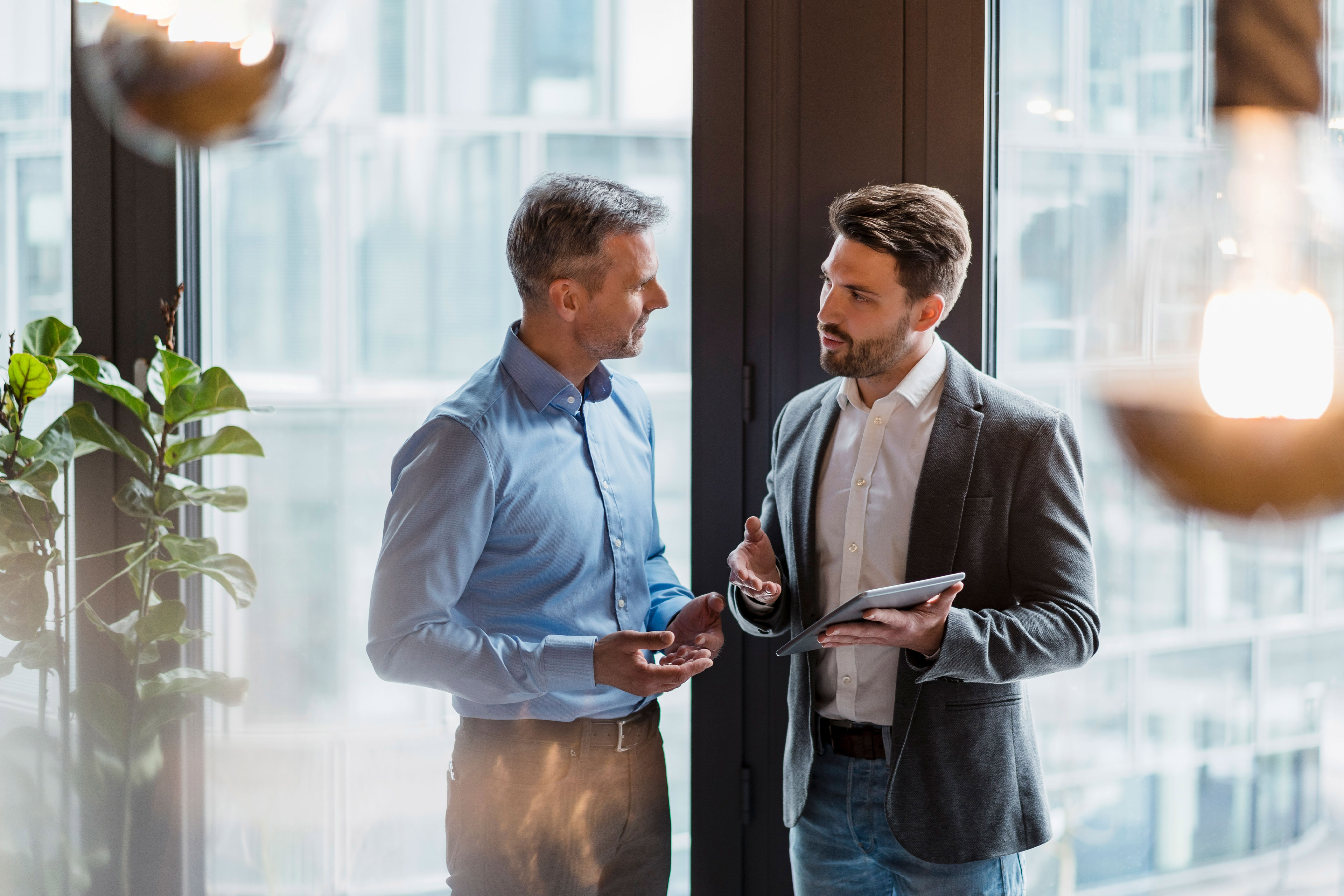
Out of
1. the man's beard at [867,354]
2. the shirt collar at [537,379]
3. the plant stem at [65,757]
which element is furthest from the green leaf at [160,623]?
the man's beard at [867,354]

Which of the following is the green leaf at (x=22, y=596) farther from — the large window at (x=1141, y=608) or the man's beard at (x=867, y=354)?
the large window at (x=1141, y=608)

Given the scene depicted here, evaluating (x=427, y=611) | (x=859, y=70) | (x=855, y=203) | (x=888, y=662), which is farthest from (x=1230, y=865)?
(x=859, y=70)

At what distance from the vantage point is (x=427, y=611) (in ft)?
4.41

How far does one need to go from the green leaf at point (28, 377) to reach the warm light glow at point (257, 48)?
3.32ft

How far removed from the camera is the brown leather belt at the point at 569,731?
56.7 inches

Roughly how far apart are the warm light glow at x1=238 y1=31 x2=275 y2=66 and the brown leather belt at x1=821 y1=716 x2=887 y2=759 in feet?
3.91

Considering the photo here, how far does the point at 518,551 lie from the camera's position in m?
1.43

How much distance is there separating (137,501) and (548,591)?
2.75 ft

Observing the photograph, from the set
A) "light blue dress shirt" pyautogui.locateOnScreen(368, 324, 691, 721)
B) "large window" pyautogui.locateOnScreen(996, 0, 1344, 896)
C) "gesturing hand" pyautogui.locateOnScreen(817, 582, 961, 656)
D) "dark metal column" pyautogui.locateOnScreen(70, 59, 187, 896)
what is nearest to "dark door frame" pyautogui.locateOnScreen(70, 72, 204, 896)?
"dark metal column" pyautogui.locateOnScreen(70, 59, 187, 896)

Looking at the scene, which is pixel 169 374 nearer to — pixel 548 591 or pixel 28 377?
pixel 28 377

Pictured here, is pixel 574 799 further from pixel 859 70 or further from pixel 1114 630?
pixel 859 70

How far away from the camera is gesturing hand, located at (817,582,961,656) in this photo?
1.21m

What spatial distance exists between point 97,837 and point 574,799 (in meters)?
1.17

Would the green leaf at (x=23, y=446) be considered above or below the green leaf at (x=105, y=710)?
above
